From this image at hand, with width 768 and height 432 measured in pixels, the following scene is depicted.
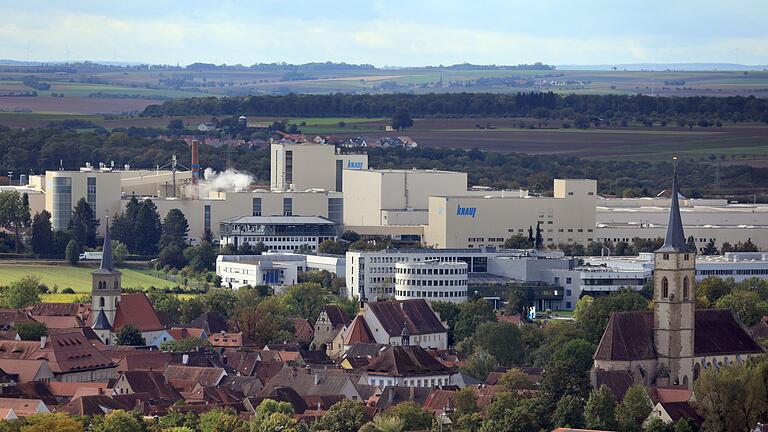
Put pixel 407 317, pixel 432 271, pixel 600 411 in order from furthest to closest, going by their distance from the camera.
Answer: pixel 432 271 → pixel 407 317 → pixel 600 411

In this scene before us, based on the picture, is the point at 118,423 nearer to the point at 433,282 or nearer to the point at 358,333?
the point at 358,333

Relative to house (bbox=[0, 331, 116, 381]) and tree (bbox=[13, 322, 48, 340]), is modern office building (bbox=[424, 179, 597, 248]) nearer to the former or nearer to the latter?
tree (bbox=[13, 322, 48, 340])

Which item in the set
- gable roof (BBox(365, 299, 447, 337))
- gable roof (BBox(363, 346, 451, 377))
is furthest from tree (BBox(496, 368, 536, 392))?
gable roof (BBox(365, 299, 447, 337))

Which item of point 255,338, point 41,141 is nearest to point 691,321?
point 255,338

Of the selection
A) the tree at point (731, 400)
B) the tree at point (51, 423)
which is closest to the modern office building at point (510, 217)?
the tree at point (731, 400)

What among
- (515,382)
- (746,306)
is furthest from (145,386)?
(746,306)

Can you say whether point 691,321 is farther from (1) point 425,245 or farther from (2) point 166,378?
(1) point 425,245

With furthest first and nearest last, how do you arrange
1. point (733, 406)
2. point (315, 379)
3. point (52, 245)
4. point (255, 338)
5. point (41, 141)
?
point (41, 141), point (52, 245), point (255, 338), point (315, 379), point (733, 406)
